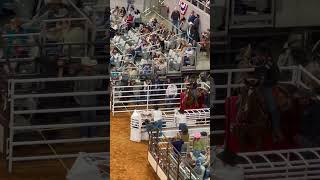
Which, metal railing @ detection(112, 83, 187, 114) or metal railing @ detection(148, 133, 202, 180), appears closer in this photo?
metal railing @ detection(148, 133, 202, 180)

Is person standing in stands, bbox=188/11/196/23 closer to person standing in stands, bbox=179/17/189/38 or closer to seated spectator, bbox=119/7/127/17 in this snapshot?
person standing in stands, bbox=179/17/189/38

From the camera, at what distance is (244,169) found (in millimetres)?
1214

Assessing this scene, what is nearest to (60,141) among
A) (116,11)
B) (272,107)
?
(272,107)

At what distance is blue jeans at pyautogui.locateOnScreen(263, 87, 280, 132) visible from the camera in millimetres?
1194

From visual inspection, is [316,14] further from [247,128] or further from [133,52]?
[133,52]

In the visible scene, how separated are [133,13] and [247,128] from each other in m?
0.98

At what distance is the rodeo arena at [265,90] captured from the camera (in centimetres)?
117

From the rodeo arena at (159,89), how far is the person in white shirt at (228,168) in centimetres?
53

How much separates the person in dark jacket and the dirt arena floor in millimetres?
801

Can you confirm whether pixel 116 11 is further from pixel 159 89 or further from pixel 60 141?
pixel 60 141

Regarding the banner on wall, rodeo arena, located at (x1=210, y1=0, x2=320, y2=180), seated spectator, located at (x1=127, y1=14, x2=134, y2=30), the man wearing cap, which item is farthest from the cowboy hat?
the banner on wall

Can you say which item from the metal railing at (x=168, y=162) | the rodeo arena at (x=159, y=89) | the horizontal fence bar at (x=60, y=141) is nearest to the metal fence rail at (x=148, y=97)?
the rodeo arena at (x=159, y=89)

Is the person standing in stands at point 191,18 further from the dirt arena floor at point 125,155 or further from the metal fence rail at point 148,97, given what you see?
the dirt arena floor at point 125,155

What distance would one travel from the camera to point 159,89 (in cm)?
222
